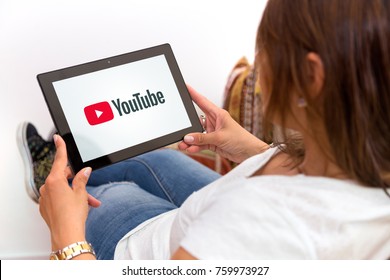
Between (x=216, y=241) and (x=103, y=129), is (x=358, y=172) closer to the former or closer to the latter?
(x=216, y=241)

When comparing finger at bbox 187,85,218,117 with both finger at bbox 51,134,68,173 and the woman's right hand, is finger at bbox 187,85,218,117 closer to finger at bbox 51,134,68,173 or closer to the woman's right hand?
the woman's right hand

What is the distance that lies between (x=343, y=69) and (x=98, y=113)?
555 mm

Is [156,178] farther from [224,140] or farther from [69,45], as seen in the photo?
[69,45]

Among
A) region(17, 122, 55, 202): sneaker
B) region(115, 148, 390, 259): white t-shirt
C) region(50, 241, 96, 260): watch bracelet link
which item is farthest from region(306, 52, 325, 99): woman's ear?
region(17, 122, 55, 202): sneaker

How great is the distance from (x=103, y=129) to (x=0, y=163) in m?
0.81

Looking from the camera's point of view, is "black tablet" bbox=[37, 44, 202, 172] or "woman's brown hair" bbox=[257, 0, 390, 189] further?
"black tablet" bbox=[37, 44, 202, 172]

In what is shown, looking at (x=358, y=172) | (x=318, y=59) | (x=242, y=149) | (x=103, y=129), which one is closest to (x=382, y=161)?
(x=358, y=172)

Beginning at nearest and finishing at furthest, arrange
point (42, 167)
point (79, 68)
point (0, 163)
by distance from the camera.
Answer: point (79, 68) < point (42, 167) < point (0, 163)

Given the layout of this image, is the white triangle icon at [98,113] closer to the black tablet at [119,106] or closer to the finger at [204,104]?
the black tablet at [119,106]

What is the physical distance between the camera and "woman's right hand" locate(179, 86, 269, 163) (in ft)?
3.52

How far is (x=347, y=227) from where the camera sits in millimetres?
644

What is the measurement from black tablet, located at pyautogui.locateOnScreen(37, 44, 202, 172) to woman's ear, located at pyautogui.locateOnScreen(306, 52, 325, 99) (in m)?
0.46

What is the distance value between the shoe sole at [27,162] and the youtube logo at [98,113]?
1.77 feet

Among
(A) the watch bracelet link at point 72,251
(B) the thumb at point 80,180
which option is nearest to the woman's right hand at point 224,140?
(B) the thumb at point 80,180
